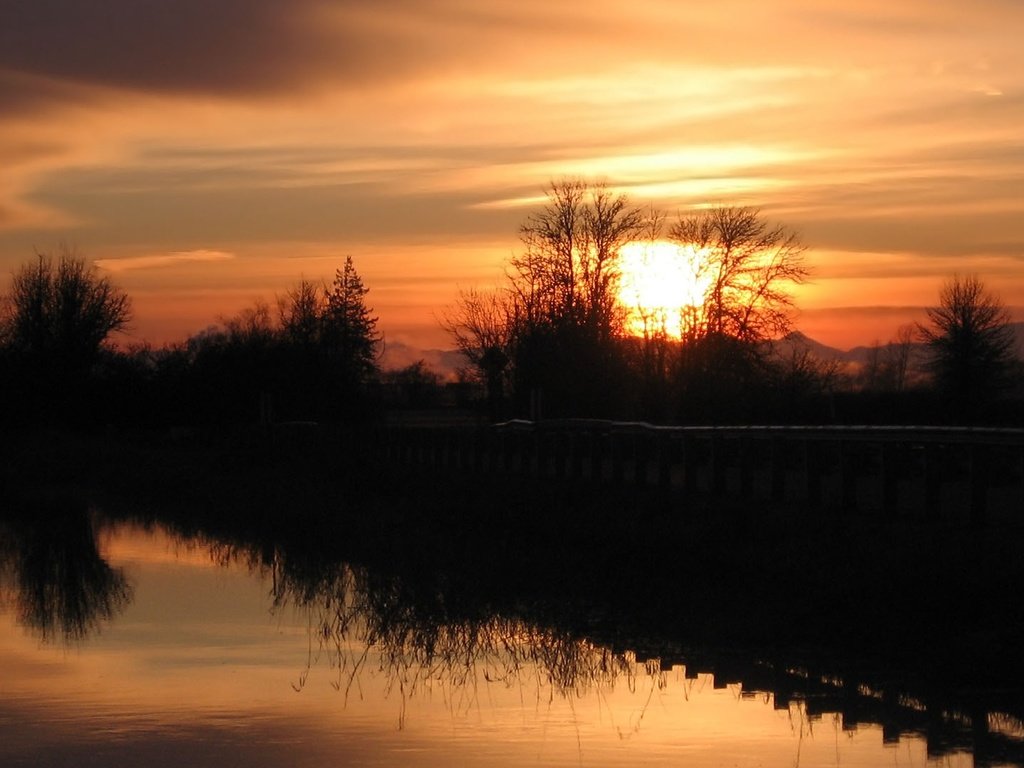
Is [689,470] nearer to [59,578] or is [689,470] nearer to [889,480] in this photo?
[889,480]

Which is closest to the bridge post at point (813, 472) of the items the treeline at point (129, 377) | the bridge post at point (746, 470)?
the bridge post at point (746, 470)

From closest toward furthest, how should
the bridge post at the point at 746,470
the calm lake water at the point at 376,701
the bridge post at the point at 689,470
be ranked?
the calm lake water at the point at 376,701 < the bridge post at the point at 746,470 < the bridge post at the point at 689,470

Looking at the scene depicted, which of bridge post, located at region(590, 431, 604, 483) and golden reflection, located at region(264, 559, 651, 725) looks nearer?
golden reflection, located at region(264, 559, 651, 725)

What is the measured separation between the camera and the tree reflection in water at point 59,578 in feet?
53.6

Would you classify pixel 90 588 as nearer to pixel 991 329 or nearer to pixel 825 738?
pixel 825 738

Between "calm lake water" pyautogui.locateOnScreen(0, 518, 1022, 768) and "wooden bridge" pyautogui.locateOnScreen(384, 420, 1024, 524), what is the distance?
13.9 ft

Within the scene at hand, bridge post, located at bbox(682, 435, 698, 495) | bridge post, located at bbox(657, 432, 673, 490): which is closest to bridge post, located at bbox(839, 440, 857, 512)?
bridge post, located at bbox(682, 435, 698, 495)

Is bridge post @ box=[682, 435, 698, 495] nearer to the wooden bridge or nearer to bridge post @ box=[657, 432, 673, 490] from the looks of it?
A: the wooden bridge

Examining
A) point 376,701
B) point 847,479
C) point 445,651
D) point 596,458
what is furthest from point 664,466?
point 376,701

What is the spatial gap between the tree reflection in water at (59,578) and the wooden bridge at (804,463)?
7312 mm

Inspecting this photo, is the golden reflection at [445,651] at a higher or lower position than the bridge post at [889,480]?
lower

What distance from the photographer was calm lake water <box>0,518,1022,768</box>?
9289 mm

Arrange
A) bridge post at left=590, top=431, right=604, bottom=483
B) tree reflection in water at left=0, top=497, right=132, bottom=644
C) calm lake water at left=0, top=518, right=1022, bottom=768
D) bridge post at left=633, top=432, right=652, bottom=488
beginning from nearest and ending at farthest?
calm lake water at left=0, top=518, right=1022, bottom=768 → tree reflection in water at left=0, top=497, right=132, bottom=644 → bridge post at left=633, top=432, right=652, bottom=488 → bridge post at left=590, top=431, right=604, bottom=483

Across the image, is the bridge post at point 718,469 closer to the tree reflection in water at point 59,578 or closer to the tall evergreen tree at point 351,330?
the tree reflection in water at point 59,578
